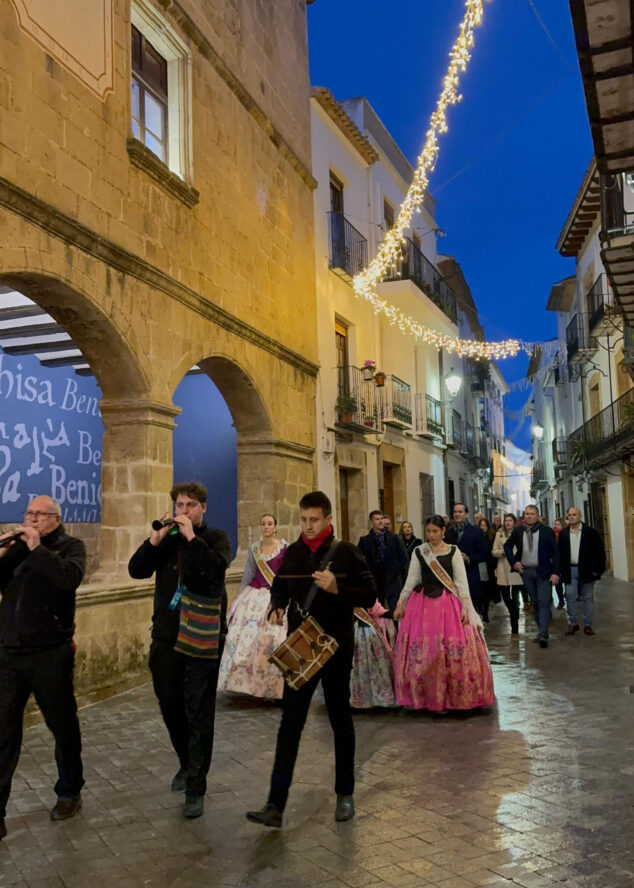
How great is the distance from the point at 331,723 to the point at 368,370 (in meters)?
12.0

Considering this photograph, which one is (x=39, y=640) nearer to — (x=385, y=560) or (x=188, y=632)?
(x=188, y=632)

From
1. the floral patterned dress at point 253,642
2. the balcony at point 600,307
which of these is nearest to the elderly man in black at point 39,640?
the floral patterned dress at point 253,642

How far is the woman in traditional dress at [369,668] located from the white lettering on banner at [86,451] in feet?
16.8

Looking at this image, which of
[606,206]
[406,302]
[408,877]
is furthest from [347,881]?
[406,302]

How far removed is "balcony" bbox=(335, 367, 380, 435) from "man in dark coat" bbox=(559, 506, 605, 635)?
4836 mm

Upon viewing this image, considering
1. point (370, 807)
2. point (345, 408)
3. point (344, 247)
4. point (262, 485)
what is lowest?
point (370, 807)

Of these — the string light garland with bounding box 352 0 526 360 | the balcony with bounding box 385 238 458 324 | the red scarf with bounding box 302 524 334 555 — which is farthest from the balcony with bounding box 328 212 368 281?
the red scarf with bounding box 302 524 334 555

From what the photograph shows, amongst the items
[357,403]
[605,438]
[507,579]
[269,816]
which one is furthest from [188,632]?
[605,438]

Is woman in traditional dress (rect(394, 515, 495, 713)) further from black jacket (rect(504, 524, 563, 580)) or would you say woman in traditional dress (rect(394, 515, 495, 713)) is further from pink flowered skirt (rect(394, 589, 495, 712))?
black jacket (rect(504, 524, 563, 580))

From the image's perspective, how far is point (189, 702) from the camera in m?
4.24

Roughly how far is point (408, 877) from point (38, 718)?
3734 millimetres

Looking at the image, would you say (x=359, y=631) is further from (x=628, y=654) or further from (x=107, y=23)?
(x=107, y=23)

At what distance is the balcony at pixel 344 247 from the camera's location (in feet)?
49.2

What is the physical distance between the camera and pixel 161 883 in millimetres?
3379
